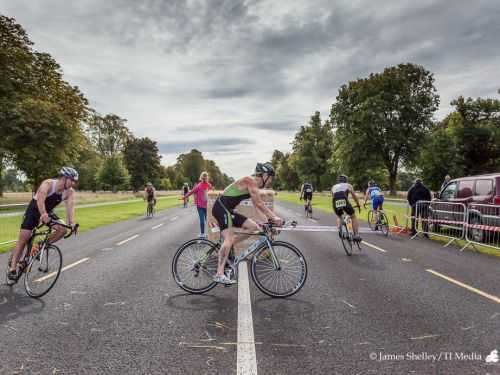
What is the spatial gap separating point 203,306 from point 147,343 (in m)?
1.30

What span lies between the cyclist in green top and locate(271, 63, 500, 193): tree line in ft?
125

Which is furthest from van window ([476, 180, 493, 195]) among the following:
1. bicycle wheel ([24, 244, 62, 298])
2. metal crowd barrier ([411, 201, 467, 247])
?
bicycle wheel ([24, 244, 62, 298])

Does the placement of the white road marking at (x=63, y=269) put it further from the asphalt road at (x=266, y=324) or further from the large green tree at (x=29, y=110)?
the large green tree at (x=29, y=110)

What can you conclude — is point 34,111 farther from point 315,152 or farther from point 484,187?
point 315,152

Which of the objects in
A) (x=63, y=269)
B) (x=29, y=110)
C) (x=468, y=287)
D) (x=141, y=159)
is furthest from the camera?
(x=141, y=159)

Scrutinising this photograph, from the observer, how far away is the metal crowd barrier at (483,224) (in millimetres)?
9938

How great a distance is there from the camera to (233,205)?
5332 millimetres

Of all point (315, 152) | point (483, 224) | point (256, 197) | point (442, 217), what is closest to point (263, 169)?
point (256, 197)

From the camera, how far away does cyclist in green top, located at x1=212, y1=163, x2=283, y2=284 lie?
5102 mm

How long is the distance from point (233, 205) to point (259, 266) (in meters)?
1.01

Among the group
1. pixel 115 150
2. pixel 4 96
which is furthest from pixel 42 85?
pixel 115 150

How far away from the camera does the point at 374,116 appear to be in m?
40.0

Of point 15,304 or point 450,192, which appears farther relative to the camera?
point 450,192

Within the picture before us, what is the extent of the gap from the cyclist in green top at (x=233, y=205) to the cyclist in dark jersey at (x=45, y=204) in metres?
2.27
